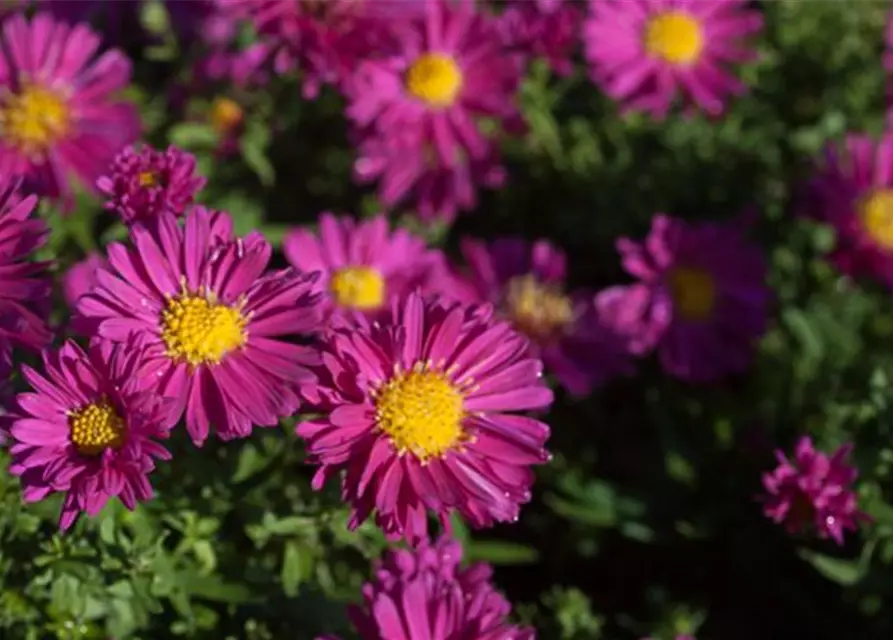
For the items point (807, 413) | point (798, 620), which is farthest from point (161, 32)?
point (798, 620)

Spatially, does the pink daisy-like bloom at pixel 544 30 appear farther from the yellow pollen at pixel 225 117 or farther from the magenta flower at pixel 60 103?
the magenta flower at pixel 60 103

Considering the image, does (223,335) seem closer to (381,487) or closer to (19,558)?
(381,487)

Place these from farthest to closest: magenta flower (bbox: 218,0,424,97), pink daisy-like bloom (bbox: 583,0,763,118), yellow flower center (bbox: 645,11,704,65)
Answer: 1. yellow flower center (bbox: 645,11,704,65)
2. pink daisy-like bloom (bbox: 583,0,763,118)
3. magenta flower (bbox: 218,0,424,97)

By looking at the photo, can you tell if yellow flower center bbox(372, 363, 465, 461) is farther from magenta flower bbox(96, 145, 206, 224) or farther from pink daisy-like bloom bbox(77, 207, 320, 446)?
magenta flower bbox(96, 145, 206, 224)

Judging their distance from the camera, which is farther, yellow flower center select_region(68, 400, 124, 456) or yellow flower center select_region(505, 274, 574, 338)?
yellow flower center select_region(505, 274, 574, 338)

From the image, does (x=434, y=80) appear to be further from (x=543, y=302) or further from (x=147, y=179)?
(x=147, y=179)

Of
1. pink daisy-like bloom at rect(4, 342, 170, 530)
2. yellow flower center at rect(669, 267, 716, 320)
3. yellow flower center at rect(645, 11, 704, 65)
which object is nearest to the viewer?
pink daisy-like bloom at rect(4, 342, 170, 530)

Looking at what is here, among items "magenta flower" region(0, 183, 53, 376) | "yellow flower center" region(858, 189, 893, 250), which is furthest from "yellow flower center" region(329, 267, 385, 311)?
"yellow flower center" region(858, 189, 893, 250)
